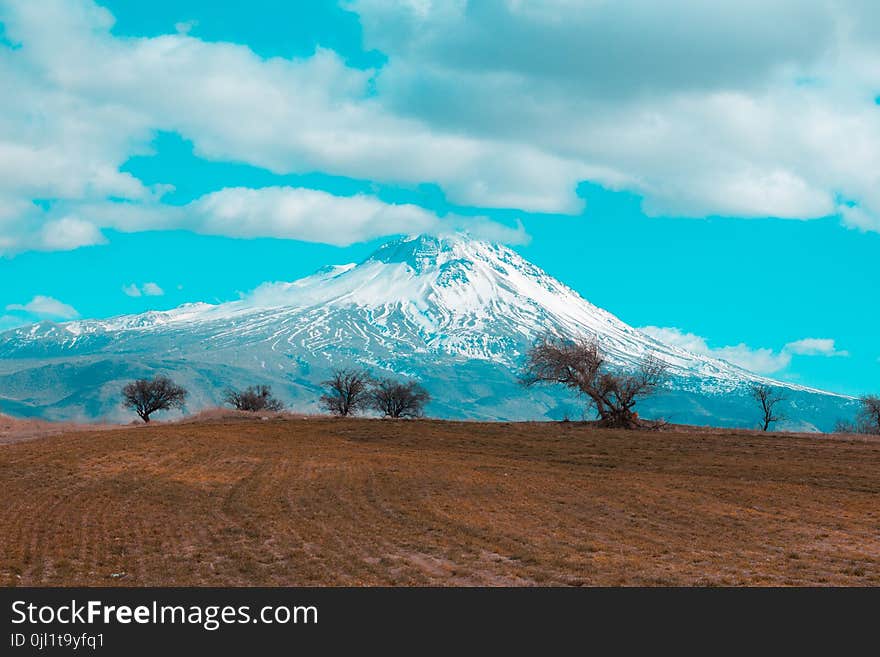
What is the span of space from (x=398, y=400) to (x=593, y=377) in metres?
44.9

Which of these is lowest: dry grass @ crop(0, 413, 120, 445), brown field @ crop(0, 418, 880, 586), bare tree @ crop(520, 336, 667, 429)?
brown field @ crop(0, 418, 880, 586)

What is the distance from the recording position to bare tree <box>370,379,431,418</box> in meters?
120

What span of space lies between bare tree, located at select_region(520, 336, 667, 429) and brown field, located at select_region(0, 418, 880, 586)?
729 inches

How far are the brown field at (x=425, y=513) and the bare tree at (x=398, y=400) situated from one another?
60420 millimetres

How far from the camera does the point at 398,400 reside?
120 metres

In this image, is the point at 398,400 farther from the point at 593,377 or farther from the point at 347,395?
the point at 593,377

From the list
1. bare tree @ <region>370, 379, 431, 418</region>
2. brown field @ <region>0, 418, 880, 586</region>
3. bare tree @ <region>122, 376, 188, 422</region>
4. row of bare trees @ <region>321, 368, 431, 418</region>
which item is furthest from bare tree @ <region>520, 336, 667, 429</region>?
bare tree @ <region>122, 376, 188, 422</region>

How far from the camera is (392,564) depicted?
22125 millimetres

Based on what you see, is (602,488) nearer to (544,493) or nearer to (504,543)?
(544,493)

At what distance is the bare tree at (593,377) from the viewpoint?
77.9 metres

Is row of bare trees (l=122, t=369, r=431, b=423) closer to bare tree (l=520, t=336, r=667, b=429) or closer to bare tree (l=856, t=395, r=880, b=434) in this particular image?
bare tree (l=520, t=336, r=667, b=429)
